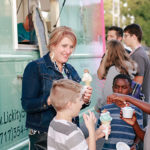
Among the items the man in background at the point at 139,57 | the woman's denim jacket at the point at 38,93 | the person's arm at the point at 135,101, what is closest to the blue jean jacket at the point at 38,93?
the woman's denim jacket at the point at 38,93

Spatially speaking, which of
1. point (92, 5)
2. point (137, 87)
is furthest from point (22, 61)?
point (92, 5)

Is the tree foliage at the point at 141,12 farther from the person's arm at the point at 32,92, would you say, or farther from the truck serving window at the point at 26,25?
the person's arm at the point at 32,92

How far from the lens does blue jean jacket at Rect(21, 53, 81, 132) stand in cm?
319

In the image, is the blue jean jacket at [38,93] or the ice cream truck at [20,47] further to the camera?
the ice cream truck at [20,47]

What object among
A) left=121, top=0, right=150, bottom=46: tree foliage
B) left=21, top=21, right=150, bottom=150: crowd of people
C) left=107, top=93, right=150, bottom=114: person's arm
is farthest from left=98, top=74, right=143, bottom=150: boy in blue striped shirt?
left=121, top=0, right=150, bottom=46: tree foliage

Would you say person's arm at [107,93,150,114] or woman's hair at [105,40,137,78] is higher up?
woman's hair at [105,40,137,78]

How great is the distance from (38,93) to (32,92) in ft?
0.27

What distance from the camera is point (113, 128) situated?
4.04 m

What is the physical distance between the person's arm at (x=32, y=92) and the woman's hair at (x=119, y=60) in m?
1.93

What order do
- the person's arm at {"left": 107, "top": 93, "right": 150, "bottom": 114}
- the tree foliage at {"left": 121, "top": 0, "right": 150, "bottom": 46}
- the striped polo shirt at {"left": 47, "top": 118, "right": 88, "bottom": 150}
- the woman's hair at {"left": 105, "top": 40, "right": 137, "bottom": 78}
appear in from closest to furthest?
the striped polo shirt at {"left": 47, "top": 118, "right": 88, "bottom": 150} < the person's arm at {"left": 107, "top": 93, "right": 150, "bottom": 114} < the woman's hair at {"left": 105, "top": 40, "right": 137, "bottom": 78} < the tree foliage at {"left": 121, "top": 0, "right": 150, "bottom": 46}

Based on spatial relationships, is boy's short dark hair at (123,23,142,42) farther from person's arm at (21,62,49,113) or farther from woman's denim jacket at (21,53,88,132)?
person's arm at (21,62,49,113)

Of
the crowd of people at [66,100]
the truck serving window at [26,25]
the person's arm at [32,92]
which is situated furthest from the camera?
the truck serving window at [26,25]

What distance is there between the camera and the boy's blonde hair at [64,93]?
2.71m

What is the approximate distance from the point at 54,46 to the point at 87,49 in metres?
3.74
